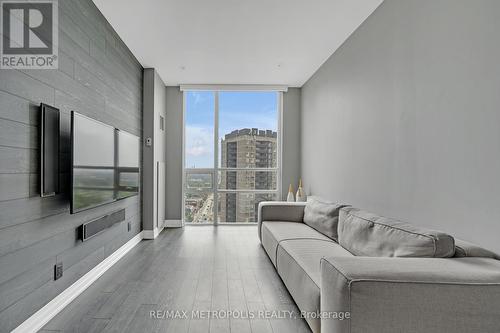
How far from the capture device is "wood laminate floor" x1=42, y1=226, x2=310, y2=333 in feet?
6.79

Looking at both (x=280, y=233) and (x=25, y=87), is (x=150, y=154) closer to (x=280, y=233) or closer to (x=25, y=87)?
(x=280, y=233)

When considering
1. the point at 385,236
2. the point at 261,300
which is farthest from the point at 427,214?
the point at 261,300

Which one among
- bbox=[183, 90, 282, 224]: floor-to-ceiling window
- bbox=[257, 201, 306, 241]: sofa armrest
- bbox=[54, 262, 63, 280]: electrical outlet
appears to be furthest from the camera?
bbox=[183, 90, 282, 224]: floor-to-ceiling window

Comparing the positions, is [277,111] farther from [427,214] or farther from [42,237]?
→ [42,237]

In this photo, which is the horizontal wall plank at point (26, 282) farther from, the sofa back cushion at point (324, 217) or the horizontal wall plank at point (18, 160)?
the sofa back cushion at point (324, 217)

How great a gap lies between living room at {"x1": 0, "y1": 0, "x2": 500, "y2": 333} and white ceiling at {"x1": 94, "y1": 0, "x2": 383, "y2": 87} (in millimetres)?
25

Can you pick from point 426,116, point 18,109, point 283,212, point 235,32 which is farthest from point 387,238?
point 235,32

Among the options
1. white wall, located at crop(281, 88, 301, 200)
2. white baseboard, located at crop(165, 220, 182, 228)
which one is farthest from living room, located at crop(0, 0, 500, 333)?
white wall, located at crop(281, 88, 301, 200)

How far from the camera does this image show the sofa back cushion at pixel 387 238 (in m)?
1.73

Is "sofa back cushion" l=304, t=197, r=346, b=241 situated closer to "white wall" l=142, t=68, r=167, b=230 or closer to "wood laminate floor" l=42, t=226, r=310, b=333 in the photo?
"wood laminate floor" l=42, t=226, r=310, b=333

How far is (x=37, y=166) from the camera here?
204 cm

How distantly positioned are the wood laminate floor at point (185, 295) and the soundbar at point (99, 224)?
1.58 feet

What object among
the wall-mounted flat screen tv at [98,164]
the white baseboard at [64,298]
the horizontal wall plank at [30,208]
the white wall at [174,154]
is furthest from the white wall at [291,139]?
the horizontal wall plank at [30,208]

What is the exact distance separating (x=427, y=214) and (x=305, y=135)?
339 cm
